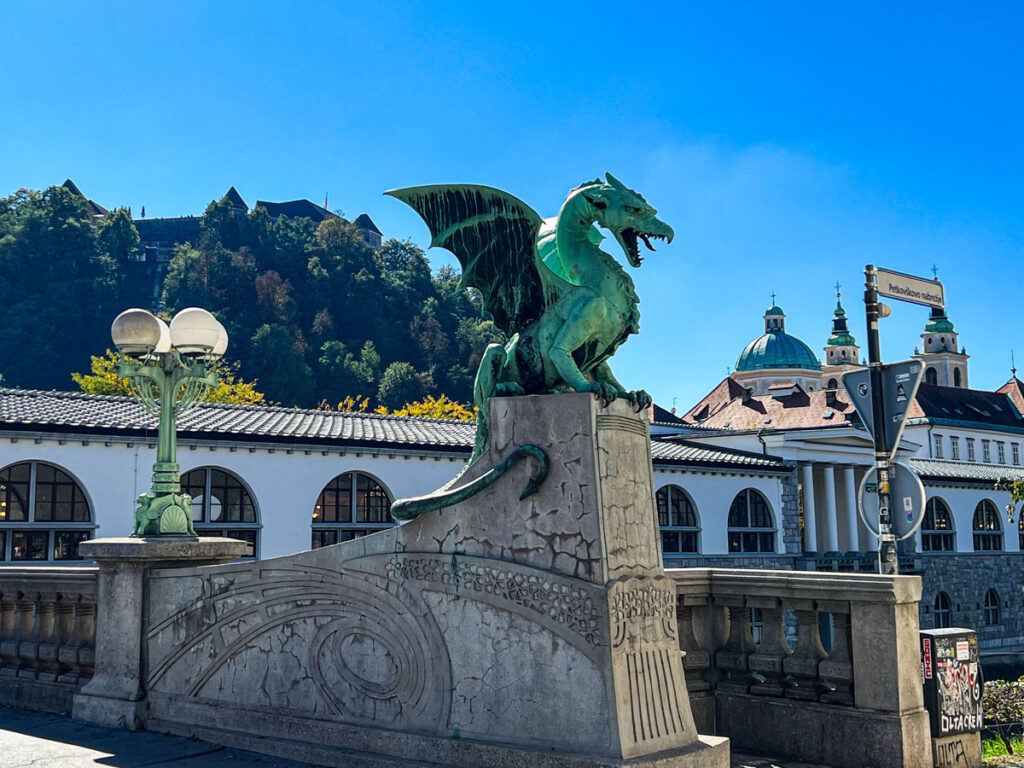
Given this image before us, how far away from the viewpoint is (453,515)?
19.6 ft

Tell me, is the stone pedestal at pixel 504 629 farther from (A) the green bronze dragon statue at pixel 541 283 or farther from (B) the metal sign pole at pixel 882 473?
(B) the metal sign pole at pixel 882 473

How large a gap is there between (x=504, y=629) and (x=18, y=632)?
5.07 m

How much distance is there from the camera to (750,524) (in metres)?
36.4

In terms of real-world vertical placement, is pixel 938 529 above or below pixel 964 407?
below

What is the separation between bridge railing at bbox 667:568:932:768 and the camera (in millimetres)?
6062

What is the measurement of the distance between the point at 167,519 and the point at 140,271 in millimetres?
102568

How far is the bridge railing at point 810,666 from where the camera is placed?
6062 mm

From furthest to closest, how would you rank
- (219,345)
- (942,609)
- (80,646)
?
1. (942,609)
2. (219,345)
3. (80,646)

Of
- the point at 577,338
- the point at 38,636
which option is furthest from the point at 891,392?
the point at 38,636

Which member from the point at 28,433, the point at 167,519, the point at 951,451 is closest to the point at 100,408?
the point at 28,433

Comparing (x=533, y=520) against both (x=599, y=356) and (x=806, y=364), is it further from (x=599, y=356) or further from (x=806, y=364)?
(x=806, y=364)

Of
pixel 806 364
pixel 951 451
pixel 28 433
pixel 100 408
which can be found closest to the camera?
pixel 28 433

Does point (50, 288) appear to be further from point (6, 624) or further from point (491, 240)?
point (491, 240)

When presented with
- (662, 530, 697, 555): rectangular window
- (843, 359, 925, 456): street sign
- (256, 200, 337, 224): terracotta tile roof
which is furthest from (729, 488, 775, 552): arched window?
(256, 200, 337, 224): terracotta tile roof
